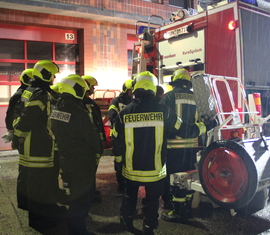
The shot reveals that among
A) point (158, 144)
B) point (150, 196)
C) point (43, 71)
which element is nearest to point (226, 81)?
point (158, 144)

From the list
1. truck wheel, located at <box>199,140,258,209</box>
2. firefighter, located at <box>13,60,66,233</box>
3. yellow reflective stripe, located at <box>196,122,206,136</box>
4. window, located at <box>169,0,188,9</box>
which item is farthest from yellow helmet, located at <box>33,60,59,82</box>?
window, located at <box>169,0,188,9</box>

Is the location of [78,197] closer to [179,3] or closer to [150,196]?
[150,196]

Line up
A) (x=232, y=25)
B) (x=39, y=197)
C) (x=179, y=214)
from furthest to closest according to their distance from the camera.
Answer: (x=232, y=25) → (x=179, y=214) → (x=39, y=197)

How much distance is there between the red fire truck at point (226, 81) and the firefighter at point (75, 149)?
1.09 meters

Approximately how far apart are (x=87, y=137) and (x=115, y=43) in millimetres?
7984

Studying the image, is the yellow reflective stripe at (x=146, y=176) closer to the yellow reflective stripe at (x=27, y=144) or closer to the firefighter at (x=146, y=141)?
the firefighter at (x=146, y=141)

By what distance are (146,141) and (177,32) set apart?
10.9 ft

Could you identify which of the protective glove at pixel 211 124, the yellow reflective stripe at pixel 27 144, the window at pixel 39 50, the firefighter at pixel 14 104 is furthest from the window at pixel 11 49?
the protective glove at pixel 211 124

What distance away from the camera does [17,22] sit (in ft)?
30.1

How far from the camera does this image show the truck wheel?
3.05 meters

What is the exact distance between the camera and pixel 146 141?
3203 millimetres

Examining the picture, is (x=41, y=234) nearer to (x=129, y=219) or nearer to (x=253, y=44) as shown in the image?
(x=129, y=219)

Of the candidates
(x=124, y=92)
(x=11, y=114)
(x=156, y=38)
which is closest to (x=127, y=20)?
(x=156, y=38)

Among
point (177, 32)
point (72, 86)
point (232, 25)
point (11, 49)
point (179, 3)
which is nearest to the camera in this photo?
point (72, 86)
